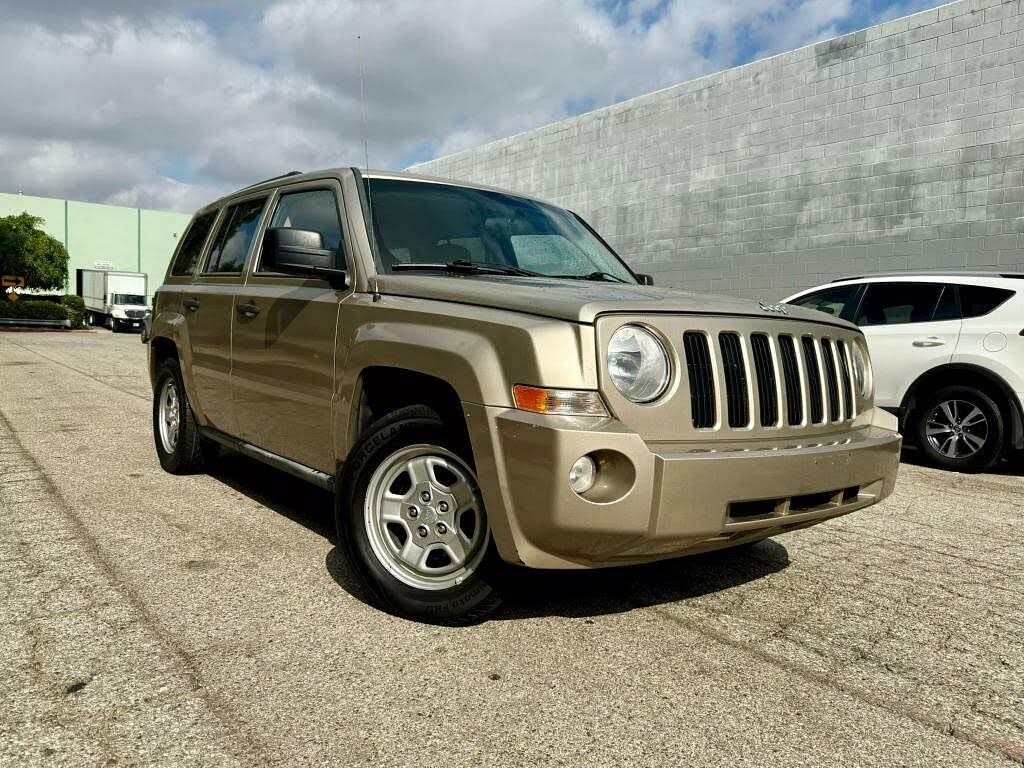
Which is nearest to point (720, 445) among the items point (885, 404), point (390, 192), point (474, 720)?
point (474, 720)

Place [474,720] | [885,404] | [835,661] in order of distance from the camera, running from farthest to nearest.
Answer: [885,404]
[835,661]
[474,720]

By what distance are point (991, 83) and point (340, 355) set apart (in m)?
11.0

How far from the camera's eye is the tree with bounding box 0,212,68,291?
47875mm

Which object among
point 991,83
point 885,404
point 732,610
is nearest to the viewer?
point 732,610

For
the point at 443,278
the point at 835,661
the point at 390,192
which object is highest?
the point at 390,192

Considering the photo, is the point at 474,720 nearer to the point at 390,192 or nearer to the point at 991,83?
the point at 390,192

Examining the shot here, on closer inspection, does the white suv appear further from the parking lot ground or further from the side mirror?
the side mirror

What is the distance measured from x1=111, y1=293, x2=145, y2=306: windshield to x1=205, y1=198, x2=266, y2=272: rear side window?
120ft

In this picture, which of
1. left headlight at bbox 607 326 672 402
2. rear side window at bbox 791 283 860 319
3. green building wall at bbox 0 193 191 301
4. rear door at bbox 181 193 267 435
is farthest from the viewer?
green building wall at bbox 0 193 191 301

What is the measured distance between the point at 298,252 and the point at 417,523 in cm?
127

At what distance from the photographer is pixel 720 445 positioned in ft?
9.42

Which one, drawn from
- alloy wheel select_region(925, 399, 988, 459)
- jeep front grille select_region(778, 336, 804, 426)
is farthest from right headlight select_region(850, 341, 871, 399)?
alloy wheel select_region(925, 399, 988, 459)

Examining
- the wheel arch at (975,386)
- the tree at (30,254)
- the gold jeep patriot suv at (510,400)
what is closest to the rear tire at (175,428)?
the gold jeep patriot suv at (510,400)

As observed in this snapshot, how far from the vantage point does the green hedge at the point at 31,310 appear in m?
34.8
